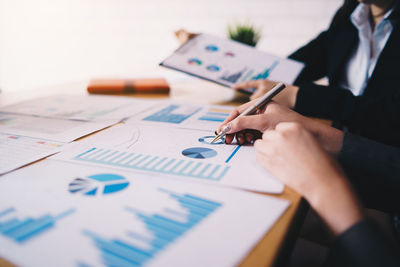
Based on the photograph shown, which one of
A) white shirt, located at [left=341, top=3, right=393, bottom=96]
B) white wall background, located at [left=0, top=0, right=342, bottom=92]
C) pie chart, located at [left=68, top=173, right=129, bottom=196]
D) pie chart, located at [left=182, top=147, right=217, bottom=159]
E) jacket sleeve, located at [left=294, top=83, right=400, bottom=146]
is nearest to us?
pie chart, located at [left=68, top=173, right=129, bottom=196]

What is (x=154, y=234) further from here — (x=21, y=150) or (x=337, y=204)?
(x=21, y=150)

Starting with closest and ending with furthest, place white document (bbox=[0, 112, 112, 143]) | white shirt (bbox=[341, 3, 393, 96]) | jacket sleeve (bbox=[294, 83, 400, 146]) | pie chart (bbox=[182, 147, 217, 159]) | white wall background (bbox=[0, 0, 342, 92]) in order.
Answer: pie chart (bbox=[182, 147, 217, 159]) → white document (bbox=[0, 112, 112, 143]) → jacket sleeve (bbox=[294, 83, 400, 146]) → white shirt (bbox=[341, 3, 393, 96]) → white wall background (bbox=[0, 0, 342, 92])

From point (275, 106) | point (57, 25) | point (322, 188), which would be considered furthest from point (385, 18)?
point (57, 25)

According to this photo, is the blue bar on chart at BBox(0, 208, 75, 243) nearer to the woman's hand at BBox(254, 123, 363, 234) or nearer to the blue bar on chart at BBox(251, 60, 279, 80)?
the woman's hand at BBox(254, 123, 363, 234)

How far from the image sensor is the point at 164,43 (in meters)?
2.56

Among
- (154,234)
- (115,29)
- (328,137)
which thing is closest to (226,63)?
(328,137)

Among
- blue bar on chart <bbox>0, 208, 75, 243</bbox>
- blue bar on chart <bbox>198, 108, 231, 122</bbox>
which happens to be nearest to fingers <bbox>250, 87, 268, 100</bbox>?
blue bar on chart <bbox>198, 108, 231, 122</bbox>

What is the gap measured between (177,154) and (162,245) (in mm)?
222

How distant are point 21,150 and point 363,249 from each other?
0.55 metres

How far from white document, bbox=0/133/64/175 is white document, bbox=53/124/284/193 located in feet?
0.11

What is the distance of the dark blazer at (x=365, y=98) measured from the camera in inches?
29.1

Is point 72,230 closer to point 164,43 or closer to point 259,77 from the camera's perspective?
point 259,77

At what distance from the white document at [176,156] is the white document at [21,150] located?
3 cm

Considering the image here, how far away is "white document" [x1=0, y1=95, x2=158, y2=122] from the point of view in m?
0.74
